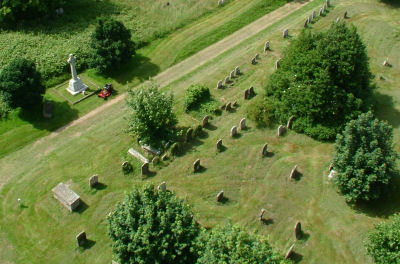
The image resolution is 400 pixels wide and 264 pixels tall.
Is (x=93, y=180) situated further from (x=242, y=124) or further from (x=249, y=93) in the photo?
(x=249, y=93)

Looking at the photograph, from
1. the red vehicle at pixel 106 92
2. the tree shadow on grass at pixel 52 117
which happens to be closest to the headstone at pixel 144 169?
the tree shadow on grass at pixel 52 117

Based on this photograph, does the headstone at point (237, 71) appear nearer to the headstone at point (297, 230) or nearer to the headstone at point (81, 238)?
the headstone at point (297, 230)

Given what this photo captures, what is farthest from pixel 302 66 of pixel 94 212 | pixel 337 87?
pixel 94 212

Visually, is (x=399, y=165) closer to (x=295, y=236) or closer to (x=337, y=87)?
(x=337, y=87)

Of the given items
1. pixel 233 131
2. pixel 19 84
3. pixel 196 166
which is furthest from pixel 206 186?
pixel 19 84

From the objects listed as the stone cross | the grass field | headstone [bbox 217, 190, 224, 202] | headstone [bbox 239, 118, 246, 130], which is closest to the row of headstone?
the grass field
